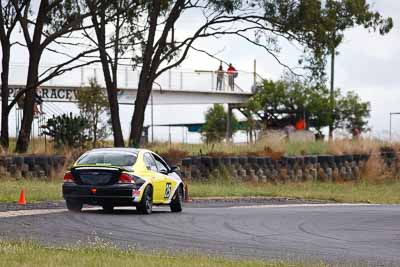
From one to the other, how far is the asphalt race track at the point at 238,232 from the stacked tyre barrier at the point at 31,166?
39.0ft

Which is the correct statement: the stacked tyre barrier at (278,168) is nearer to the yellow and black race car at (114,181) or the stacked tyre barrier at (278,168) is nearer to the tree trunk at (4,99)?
the tree trunk at (4,99)

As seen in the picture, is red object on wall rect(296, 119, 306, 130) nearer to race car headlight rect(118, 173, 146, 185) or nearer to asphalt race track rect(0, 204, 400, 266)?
asphalt race track rect(0, 204, 400, 266)

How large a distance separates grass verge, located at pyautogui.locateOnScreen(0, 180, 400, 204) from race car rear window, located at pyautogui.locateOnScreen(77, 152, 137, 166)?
15.0 ft

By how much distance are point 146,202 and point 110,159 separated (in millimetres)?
1232

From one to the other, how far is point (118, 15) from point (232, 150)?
737cm

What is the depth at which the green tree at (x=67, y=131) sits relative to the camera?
41781 mm

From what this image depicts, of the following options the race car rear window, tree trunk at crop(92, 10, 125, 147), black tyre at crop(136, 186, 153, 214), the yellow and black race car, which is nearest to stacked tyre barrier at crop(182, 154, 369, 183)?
tree trunk at crop(92, 10, 125, 147)

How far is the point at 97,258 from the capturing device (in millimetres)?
13242

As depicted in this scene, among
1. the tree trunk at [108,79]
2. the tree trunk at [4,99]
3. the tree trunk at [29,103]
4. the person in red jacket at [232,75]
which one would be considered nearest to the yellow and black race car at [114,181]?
the tree trunk at [29,103]

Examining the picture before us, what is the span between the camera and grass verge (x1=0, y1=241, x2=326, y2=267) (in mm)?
12727

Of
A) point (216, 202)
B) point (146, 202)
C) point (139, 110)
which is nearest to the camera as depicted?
point (146, 202)

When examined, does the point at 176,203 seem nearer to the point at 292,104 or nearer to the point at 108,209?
the point at 108,209

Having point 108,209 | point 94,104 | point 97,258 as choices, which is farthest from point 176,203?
point 94,104

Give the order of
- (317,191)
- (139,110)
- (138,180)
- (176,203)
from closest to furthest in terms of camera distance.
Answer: (138,180), (176,203), (317,191), (139,110)
